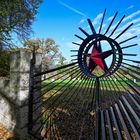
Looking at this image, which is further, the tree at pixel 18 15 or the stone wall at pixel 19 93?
the tree at pixel 18 15

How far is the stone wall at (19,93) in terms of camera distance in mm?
4711

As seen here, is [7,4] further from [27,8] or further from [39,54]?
[39,54]

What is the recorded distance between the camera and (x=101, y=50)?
338cm

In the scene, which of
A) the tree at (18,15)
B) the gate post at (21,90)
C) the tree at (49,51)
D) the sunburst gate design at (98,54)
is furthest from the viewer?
the tree at (49,51)

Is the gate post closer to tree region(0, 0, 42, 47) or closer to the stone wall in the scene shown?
the stone wall

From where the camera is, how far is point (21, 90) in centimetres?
471

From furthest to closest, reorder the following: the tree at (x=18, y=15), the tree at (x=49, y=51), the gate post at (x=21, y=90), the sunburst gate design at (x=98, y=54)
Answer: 1. the tree at (x=49, y=51)
2. the tree at (x=18, y=15)
3. the gate post at (x=21, y=90)
4. the sunburst gate design at (x=98, y=54)

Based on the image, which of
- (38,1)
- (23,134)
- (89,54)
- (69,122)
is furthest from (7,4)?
(89,54)

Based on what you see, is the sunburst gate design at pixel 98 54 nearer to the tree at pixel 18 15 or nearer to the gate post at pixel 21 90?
the gate post at pixel 21 90

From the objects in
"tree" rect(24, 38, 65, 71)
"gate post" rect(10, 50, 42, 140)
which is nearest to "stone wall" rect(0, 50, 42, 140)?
"gate post" rect(10, 50, 42, 140)

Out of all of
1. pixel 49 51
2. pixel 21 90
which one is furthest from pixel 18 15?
pixel 49 51

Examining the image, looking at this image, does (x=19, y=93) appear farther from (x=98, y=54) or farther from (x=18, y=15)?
(x=18, y=15)

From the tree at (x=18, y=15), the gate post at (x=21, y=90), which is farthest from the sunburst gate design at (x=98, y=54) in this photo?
the tree at (x=18, y=15)

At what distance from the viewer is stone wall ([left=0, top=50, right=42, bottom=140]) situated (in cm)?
471
